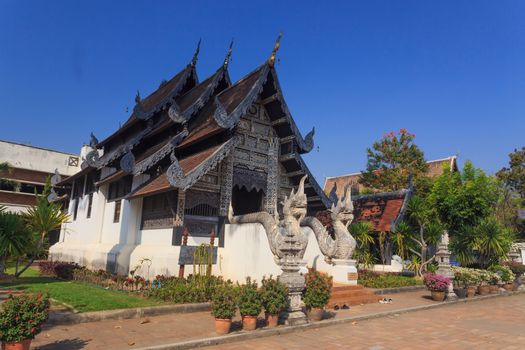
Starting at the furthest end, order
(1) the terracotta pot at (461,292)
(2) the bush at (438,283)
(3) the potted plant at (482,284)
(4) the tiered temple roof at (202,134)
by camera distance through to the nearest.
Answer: (3) the potted plant at (482,284), (1) the terracotta pot at (461,292), (4) the tiered temple roof at (202,134), (2) the bush at (438,283)

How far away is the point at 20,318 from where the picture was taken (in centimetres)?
502

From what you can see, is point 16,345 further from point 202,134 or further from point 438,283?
point 438,283

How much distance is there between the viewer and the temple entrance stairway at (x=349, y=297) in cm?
997

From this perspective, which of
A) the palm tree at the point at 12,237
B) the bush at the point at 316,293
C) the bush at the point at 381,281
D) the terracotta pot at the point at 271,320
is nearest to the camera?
the terracotta pot at the point at 271,320

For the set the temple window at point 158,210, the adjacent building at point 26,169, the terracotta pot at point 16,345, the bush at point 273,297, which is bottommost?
the terracotta pot at point 16,345

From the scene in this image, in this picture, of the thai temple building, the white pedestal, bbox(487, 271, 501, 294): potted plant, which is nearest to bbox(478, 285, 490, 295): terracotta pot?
bbox(487, 271, 501, 294): potted plant

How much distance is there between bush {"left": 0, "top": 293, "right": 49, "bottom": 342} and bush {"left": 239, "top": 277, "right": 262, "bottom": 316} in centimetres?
301

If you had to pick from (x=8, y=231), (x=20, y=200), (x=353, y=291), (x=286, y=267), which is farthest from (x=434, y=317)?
(x=20, y=200)

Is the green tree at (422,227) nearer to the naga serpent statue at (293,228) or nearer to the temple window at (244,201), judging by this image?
the temple window at (244,201)

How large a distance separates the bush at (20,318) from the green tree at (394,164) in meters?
24.5

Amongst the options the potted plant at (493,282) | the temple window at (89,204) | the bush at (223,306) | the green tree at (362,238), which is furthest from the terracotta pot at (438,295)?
the temple window at (89,204)

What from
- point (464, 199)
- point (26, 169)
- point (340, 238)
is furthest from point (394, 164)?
point (26, 169)

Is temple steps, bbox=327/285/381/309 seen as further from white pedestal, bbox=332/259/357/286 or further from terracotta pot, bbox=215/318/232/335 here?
terracotta pot, bbox=215/318/232/335

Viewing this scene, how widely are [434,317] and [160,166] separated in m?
9.14
